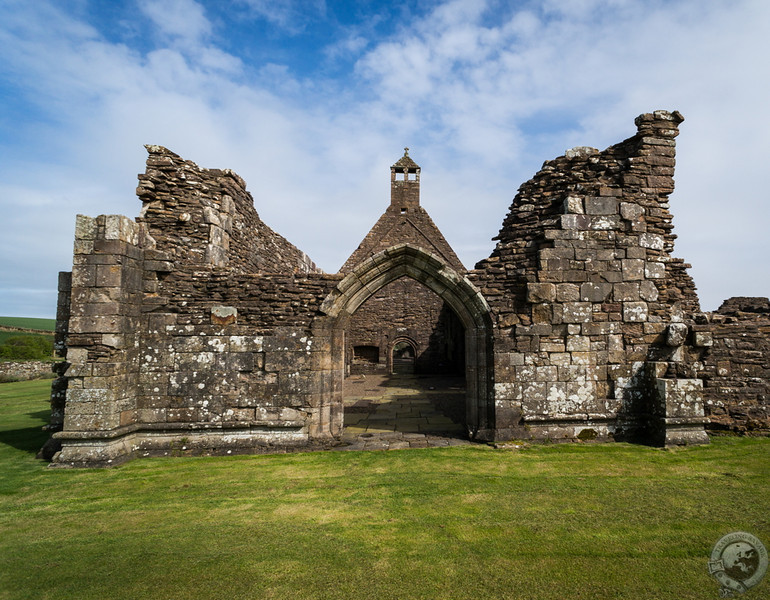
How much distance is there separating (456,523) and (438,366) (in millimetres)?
16626

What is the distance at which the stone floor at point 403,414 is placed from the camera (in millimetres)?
7160

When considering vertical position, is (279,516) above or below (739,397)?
below

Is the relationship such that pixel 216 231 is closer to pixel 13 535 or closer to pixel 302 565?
pixel 13 535

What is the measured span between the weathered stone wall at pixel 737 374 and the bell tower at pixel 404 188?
16243 mm

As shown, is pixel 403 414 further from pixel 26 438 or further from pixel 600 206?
pixel 26 438

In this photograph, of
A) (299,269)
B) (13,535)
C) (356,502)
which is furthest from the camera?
(299,269)

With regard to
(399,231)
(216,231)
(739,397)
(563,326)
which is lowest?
(739,397)

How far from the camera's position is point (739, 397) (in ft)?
23.0

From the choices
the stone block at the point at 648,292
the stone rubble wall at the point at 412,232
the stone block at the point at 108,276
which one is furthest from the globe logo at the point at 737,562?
the stone rubble wall at the point at 412,232

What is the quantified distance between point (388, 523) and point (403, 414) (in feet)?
19.1

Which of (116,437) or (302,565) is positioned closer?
(302,565)

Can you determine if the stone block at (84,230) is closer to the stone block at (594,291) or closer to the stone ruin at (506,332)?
the stone ruin at (506,332)

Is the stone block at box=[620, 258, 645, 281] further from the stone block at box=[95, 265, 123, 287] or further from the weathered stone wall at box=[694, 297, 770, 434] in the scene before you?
the stone block at box=[95, 265, 123, 287]

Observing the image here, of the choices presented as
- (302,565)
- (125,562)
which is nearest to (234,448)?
(125,562)
